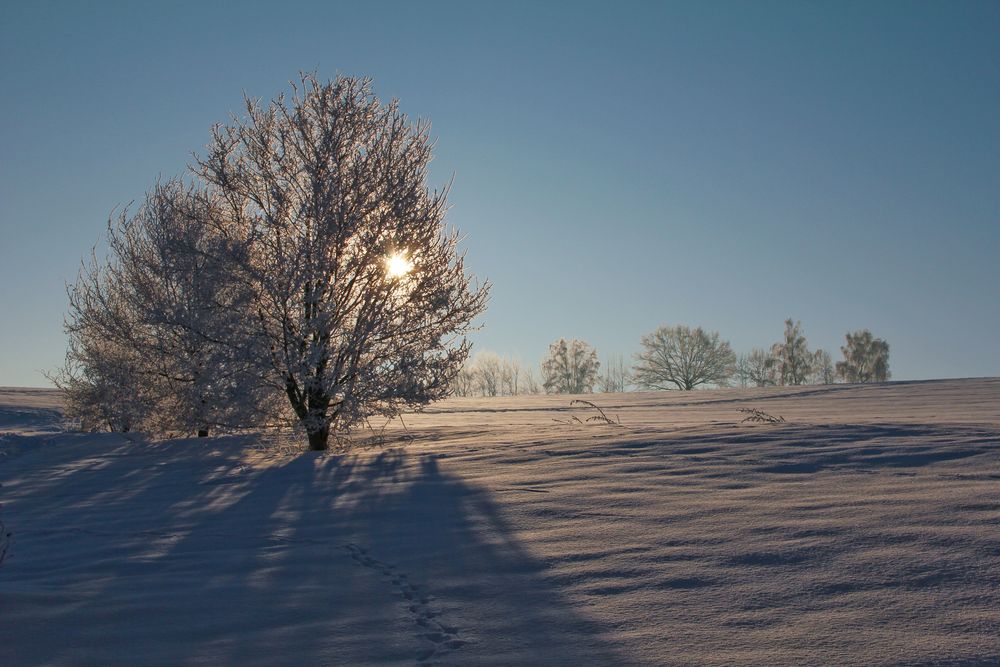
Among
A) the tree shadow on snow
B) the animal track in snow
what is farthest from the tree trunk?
the animal track in snow

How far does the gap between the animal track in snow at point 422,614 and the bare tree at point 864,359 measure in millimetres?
55357

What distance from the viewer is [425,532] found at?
5.27m

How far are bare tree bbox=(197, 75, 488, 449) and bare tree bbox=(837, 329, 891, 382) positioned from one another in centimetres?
4999

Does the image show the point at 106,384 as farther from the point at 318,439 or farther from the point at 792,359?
the point at 792,359

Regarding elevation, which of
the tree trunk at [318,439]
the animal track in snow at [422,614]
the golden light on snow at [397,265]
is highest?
the golden light on snow at [397,265]

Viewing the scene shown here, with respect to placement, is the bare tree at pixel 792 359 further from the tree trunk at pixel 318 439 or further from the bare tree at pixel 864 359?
the tree trunk at pixel 318 439

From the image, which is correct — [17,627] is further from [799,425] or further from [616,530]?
[799,425]

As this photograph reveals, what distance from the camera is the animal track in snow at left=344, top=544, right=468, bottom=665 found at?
312cm

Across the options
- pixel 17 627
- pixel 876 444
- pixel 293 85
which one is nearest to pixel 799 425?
pixel 876 444

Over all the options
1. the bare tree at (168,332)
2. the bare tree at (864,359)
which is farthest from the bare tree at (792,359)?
the bare tree at (168,332)

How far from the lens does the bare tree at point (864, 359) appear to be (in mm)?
55156

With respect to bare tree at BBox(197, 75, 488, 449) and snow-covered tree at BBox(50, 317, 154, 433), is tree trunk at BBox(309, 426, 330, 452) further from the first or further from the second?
snow-covered tree at BBox(50, 317, 154, 433)

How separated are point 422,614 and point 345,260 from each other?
7.78m

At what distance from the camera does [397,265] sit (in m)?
10.8
